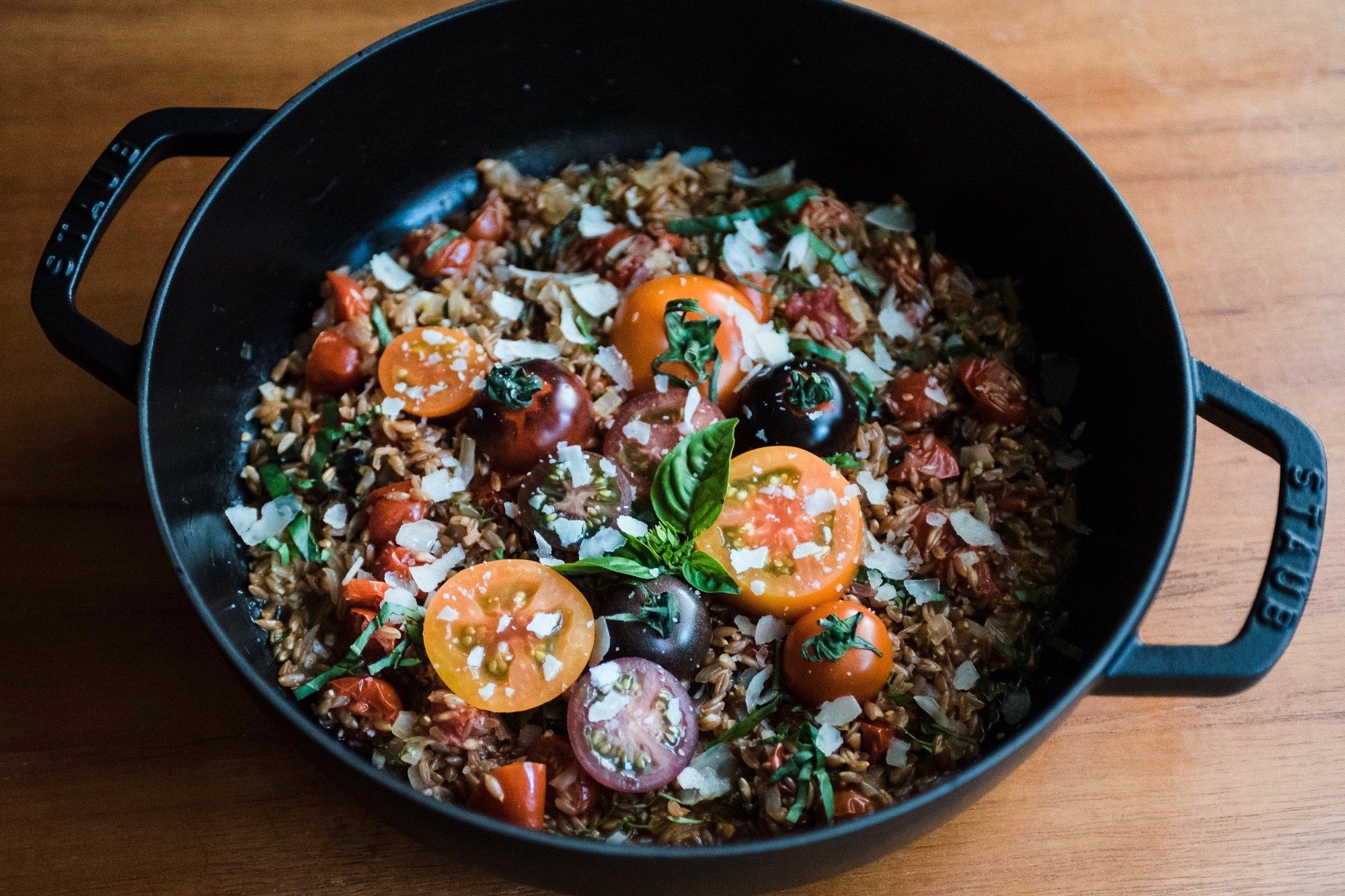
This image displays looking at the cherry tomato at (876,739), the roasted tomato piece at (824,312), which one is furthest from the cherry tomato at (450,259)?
the cherry tomato at (876,739)

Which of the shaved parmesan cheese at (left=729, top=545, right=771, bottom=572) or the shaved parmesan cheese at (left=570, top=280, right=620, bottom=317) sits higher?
the shaved parmesan cheese at (left=570, top=280, right=620, bottom=317)

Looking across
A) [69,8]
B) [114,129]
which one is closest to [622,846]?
[114,129]

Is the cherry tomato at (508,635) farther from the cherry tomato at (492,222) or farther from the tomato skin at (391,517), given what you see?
the cherry tomato at (492,222)

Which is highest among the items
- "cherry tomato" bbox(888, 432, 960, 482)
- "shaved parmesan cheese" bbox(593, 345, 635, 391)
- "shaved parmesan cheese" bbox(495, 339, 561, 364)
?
"shaved parmesan cheese" bbox(495, 339, 561, 364)

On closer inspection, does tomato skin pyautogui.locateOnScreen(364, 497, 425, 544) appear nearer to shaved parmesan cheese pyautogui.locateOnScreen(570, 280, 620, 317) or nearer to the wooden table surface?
the wooden table surface

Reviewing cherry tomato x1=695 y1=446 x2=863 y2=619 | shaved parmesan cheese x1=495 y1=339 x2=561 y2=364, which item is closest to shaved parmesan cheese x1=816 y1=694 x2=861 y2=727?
cherry tomato x1=695 y1=446 x2=863 y2=619

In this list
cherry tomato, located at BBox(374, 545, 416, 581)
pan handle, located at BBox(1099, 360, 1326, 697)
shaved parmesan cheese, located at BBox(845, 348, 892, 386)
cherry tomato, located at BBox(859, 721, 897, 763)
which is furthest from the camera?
shaved parmesan cheese, located at BBox(845, 348, 892, 386)

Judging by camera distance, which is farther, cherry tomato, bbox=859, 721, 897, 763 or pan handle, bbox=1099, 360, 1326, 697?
cherry tomato, bbox=859, 721, 897, 763

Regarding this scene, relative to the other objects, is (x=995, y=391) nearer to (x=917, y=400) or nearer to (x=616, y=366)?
(x=917, y=400)
